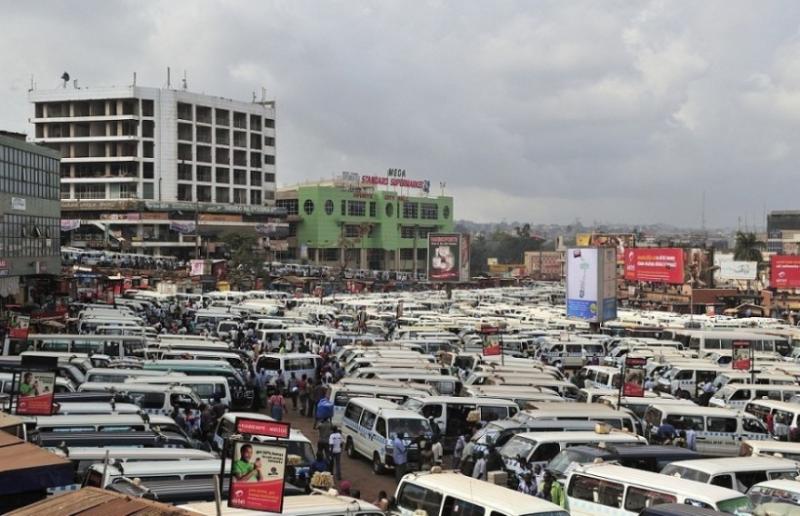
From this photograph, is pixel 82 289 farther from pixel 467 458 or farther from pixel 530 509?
pixel 530 509

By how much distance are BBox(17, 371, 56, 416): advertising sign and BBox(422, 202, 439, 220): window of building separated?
10242cm

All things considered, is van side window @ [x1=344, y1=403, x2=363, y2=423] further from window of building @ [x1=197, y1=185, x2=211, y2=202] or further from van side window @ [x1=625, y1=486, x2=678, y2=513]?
window of building @ [x1=197, y1=185, x2=211, y2=202]

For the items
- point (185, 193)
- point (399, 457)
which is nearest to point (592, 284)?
point (399, 457)

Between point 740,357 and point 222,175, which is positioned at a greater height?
point 222,175

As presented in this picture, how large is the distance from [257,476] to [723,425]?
1424 cm

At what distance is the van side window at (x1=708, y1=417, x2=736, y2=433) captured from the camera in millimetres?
19312

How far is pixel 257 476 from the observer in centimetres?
783

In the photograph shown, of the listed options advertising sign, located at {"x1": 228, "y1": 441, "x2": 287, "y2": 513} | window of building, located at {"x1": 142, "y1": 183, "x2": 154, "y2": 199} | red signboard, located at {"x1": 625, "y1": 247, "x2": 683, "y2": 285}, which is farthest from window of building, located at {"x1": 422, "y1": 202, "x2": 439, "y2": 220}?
advertising sign, located at {"x1": 228, "y1": 441, "x2": 287, "y2": 513}

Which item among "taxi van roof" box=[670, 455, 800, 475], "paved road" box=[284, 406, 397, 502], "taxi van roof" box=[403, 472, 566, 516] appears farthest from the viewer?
"paved road" box=[284, 406, 397, 502]

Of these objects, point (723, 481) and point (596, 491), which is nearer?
point (596, 491)

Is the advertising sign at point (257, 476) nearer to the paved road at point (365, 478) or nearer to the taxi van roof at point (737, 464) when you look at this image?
the paved road at point (365, 478)

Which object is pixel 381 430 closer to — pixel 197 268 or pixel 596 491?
pixel 596 491

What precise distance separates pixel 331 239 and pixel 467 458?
90.2 m

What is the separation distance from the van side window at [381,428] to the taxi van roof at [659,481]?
16.5 ft
